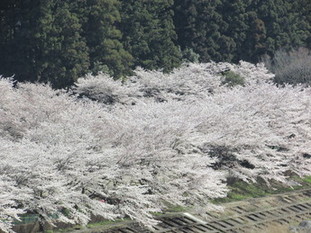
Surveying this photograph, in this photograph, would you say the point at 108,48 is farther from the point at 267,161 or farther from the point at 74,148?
the point at 74,148

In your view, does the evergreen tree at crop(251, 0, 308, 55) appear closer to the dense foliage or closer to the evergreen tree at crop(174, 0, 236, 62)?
the evergreen tree at crop(174, 0, 236, 62)

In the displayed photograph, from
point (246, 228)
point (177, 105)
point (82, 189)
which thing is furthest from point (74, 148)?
point (177, 105)

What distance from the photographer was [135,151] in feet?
92.1

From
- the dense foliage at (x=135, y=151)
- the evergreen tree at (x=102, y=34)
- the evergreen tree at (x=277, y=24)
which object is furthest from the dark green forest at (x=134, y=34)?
the dense foliage at (x=135, y=151)

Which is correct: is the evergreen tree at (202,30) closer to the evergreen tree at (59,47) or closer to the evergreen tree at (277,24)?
the evergreen tree at (277,24)

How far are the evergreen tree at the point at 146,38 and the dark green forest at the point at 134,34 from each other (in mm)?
86

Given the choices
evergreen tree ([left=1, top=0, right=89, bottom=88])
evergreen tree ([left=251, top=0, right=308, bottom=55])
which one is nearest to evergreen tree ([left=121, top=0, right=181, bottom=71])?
evergreen tree ([left=1, top=0, right=89, bottom=88])

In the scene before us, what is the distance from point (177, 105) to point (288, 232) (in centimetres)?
867

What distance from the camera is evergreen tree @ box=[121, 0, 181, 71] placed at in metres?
68.6

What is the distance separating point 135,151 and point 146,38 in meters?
42.0

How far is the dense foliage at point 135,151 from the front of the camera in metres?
25.0

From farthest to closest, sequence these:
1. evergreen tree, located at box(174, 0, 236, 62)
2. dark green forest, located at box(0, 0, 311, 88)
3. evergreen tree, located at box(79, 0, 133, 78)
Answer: evergreen tree, located at box(174, 0, 236, 62), evergreen tree, located at box(79, 0, 133, 78), dark green forest, located at box(0, 0, 311, 88)

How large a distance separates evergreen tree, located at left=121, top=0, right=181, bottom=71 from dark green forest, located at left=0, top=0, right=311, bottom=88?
0.28ft

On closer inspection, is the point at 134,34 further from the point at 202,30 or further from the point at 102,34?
the point at 202,30
